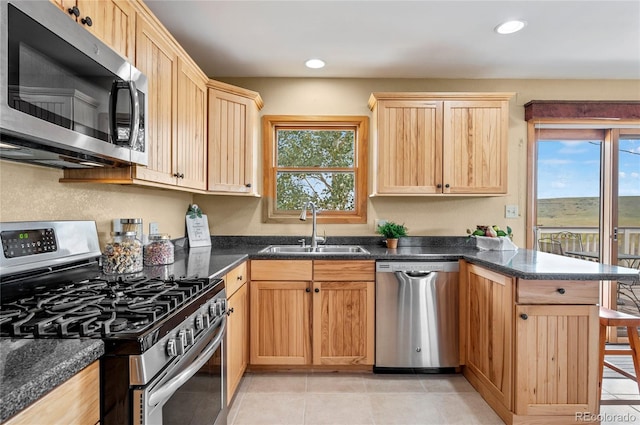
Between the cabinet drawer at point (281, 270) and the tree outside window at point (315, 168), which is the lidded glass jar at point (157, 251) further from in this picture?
the tree outside window at point (315, 168)

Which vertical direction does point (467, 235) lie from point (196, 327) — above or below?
above

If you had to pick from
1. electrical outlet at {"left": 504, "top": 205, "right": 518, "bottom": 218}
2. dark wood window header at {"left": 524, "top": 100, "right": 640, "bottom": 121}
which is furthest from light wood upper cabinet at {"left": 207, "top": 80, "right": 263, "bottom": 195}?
dark wood window header at {"left": 524, "top": 100, "right": 640, "bottom": 121}

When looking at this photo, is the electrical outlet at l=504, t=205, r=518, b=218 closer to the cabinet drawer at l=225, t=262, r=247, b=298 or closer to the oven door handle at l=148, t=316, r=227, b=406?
the cabinet drawer at l=225, t=262, r=247, b=298

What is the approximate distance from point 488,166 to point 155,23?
251 centimetres

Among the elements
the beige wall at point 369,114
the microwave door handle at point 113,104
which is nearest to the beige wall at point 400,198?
the beige wall at point 369,114

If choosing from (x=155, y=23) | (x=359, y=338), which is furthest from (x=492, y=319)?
(x=155, y=23)

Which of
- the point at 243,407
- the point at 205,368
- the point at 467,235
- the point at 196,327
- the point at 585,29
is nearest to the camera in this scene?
the point at 196,327

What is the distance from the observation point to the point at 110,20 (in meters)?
1.40

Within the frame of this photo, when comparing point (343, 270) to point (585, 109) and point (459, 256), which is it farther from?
point (585, 109)

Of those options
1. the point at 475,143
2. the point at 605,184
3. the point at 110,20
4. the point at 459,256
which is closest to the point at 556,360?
the point at 459,256

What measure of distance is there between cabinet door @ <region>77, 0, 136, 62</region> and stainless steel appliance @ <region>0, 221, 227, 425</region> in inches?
31.8

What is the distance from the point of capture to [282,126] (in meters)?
3.12

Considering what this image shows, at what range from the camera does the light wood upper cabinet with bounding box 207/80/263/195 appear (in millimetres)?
2562

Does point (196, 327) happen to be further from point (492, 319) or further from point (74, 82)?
point (492, 319)
